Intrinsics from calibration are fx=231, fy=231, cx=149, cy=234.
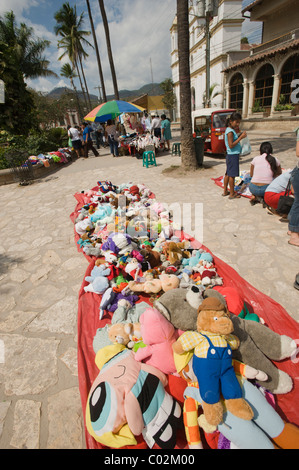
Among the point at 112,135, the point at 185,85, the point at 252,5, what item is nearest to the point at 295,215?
the point at 185,85

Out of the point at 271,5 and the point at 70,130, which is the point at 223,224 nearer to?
the point at 70,130

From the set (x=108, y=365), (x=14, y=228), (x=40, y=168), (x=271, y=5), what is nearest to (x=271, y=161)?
(x=108, y=365)

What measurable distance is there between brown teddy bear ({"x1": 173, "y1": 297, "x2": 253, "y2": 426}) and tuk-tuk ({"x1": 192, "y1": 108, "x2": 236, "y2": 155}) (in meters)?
9.09

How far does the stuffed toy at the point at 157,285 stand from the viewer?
265 cm

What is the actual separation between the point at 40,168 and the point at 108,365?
1087cm

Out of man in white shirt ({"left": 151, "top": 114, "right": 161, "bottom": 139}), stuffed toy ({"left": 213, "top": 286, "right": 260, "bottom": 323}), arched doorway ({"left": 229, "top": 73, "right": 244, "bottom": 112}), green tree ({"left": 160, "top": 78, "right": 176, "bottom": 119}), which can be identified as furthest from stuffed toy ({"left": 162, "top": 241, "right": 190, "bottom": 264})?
green tree ({"left": 160, "top": 78, "right": 176, "bottom": 119})

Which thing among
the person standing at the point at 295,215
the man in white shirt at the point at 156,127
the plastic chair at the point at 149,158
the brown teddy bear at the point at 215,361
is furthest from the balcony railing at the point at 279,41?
the brown teddy bear at the point at 215,361

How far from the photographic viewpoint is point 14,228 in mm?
5324

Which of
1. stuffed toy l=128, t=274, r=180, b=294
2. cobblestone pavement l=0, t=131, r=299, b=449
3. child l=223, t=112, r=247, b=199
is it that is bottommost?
cobblestone pavement l=0, t=131, r=299, b=449

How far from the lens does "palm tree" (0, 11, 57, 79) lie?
62.2ft

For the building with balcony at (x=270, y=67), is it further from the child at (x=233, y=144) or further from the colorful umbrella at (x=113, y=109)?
the child at (x=233, y=144)

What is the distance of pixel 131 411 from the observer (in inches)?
56.9

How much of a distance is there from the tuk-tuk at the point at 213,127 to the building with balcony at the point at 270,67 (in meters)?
11.8

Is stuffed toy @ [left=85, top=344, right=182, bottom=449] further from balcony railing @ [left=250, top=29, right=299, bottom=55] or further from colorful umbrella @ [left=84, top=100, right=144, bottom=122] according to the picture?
balcony railing @ [left=250, top=29, right=299, bottom=55]
